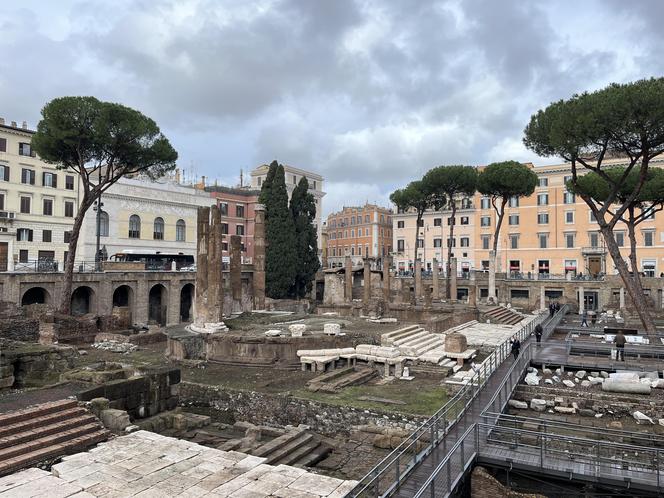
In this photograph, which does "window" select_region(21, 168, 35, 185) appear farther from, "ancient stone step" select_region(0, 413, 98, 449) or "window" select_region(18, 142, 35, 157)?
"ancient stone step" select_region(0, 413, 98, 449)

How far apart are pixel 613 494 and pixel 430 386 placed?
23.5 feet

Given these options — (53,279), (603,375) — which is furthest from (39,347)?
(603,375)

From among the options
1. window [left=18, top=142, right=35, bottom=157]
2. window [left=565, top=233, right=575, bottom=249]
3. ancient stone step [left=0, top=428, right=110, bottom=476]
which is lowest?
ancient stone step [left=0, top=428, right=110, bottom=476]

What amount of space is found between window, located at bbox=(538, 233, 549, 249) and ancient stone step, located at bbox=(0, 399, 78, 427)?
2133 inches

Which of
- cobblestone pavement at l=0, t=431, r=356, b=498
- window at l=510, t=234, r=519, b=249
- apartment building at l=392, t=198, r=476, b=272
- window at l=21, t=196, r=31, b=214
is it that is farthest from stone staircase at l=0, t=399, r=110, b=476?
window at l=510, t=234, r=519, b=249

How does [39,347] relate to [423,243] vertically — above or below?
below

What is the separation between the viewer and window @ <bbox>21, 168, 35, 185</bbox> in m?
40.1

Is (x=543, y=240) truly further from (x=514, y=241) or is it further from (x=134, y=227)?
(x=134, y=227)

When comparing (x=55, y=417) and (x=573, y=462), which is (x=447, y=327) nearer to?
(x=573, y=462)

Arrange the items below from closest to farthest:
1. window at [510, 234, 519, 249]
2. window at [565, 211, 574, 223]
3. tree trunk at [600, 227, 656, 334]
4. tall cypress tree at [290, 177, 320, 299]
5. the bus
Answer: tree trunk at [600, 227, 656, 334], the bus, tall cypress tree at [290, 177, 320, 299], window at [565, 211, 574, 223], window at [510, 234, 519, 249]

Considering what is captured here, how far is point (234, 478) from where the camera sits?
877 centimetres

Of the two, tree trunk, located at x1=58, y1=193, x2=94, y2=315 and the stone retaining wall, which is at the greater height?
tree trunk, located at x1=58, y1=193, x2=94, y2=315

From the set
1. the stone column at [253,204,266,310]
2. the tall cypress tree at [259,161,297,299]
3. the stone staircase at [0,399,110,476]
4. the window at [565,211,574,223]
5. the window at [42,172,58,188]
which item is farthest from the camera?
the window at [565,211,574,223]

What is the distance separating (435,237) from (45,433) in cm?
6086
